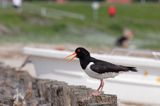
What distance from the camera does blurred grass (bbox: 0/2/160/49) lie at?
1698 inches

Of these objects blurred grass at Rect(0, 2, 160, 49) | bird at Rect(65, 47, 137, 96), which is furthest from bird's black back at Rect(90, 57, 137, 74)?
blurred grass at Rect(0, 2, 160, 49)

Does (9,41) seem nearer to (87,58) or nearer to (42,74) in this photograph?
(42,74)

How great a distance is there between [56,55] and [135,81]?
2.15 m

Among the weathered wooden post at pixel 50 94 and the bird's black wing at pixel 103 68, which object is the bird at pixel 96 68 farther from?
the weathered wooden post at pixel 50 94

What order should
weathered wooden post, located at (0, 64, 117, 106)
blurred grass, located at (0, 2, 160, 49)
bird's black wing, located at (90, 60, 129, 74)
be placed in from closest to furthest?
weathered wooden post, located at (0, 64, 117, 106) < bird's black wing, located at (90, 60, 129, 74) < blurred grass, located at (0, 2, 160, 49)

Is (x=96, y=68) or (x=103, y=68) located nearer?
(x=96, y=68)

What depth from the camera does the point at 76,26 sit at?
51.7 meters

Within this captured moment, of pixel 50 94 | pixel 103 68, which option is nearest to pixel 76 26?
pixel 50 94

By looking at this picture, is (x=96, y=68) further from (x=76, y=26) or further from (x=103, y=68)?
(x=76, y=26)

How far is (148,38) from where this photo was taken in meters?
49.8

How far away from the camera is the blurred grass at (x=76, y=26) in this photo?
141 feet

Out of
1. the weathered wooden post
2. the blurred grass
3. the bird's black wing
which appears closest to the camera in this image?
the weathered wooden post

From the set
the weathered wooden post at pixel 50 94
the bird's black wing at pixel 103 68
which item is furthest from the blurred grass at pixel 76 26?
the bird's black wing at pixel 103 68

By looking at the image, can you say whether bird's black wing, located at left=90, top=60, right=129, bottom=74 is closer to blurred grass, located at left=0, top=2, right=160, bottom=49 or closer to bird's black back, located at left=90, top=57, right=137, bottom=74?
bird's black back, located at left=90, top=57, right=137, bottom=74
